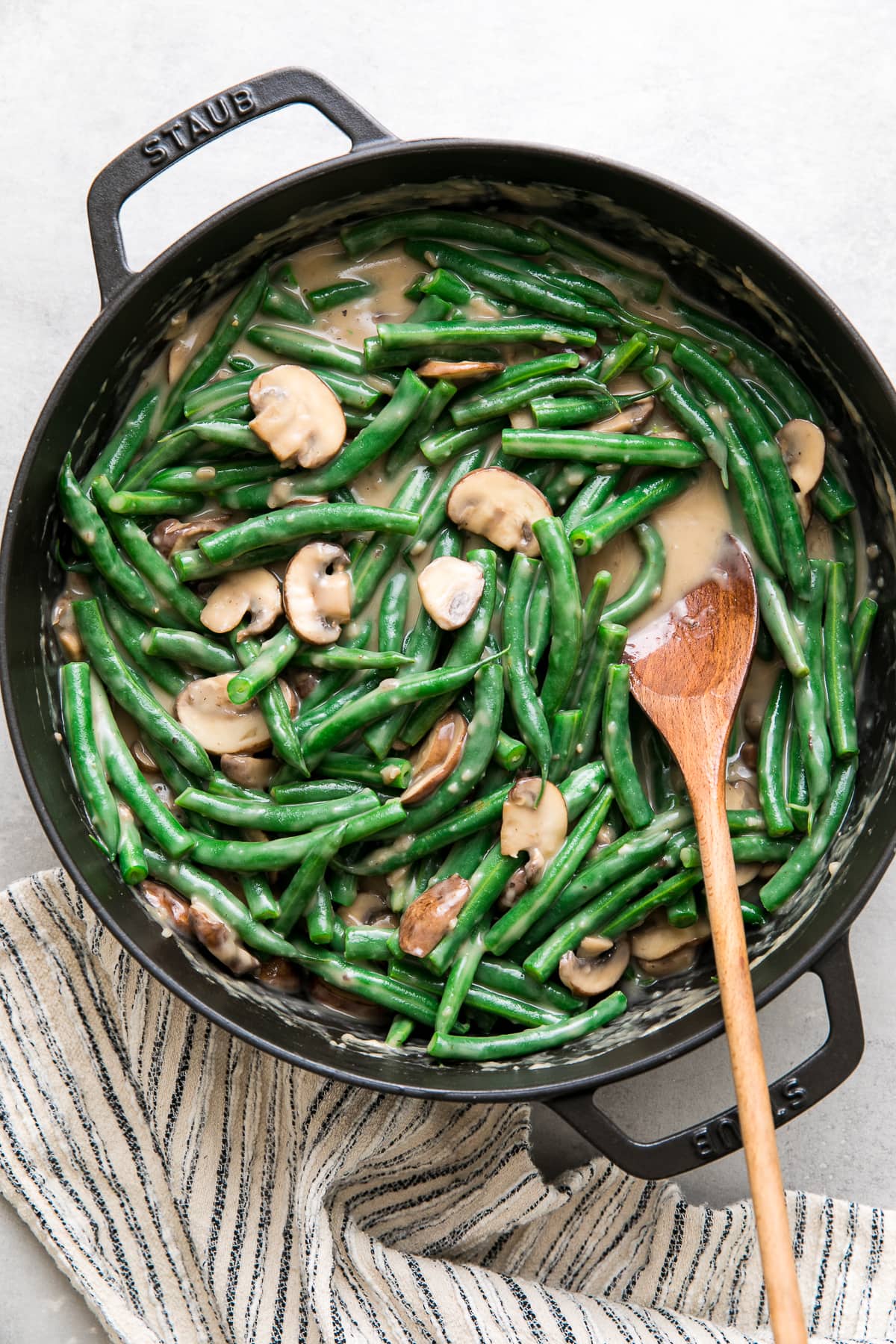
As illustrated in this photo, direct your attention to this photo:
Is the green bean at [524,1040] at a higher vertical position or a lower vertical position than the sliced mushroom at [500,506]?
lower

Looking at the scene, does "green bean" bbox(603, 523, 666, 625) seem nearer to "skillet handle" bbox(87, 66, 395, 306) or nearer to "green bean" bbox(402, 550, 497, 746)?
"green bean" bbox(402, 550, 497, 746)

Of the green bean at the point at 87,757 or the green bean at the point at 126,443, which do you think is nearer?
the green bean at the point at 87,757

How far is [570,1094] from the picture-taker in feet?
8.90

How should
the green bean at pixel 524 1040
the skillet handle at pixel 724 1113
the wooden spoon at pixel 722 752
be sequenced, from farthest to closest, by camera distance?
the green bean at pixel 524 1040 < the skillet handle at pixel 724 1113 < the wooden spoon at pixel 722 752

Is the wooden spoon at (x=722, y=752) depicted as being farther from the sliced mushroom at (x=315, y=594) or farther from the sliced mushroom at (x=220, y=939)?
the sliced mushroom at (x=220, y=939)

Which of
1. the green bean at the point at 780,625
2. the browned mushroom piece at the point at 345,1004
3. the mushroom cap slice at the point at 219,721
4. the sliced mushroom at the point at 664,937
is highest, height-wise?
the mushroom cap slice at the point at 219,721

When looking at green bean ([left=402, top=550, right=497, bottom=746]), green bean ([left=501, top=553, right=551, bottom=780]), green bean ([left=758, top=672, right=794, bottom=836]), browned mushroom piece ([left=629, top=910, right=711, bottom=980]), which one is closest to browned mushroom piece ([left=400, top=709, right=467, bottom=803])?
green bean ([left=402, top=550, right=497, bottom=746])

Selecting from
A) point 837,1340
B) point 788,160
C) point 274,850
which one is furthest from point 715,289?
point 837,1340

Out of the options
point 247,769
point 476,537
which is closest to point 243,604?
point 247,769

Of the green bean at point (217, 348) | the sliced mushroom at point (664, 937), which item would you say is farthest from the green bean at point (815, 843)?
the green bean at point (217, 348)

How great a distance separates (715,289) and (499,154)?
73 centimetres

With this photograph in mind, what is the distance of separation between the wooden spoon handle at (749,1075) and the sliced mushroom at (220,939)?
1215 millimetres

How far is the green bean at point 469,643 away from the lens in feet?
9.97

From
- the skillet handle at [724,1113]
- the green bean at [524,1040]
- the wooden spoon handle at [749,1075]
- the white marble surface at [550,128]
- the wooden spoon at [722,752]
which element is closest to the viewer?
the wooden spoon handle at [749,1075]
